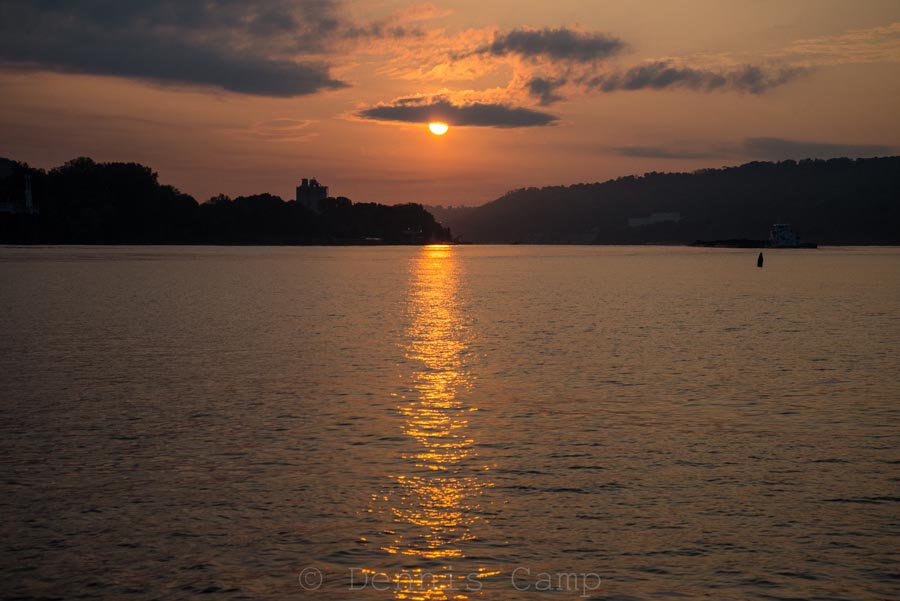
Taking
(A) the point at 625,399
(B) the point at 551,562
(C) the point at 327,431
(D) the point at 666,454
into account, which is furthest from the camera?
(A) the point at 625,399

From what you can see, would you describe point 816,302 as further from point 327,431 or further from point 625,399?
point 327,431

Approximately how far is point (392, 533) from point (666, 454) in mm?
7498

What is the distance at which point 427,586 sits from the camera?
467 inches

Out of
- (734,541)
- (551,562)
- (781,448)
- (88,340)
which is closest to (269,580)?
(551,562)

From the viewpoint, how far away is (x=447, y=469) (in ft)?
58.6

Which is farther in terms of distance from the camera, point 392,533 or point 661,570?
point 392,533

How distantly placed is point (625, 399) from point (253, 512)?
45.7 ft

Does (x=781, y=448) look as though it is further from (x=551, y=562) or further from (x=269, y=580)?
(x=269, y=580)

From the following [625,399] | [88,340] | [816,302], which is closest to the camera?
[625,399]

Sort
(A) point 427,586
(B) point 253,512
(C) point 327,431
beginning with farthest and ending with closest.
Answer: (C) point 327,431
(B) point 253,512
(A) point 427,586

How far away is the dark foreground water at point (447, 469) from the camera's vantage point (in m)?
12.3

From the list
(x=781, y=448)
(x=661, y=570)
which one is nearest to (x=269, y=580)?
(x=661, y=570)

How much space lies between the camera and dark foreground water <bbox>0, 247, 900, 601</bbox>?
12.3 metres

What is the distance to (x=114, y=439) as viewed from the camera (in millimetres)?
20297
